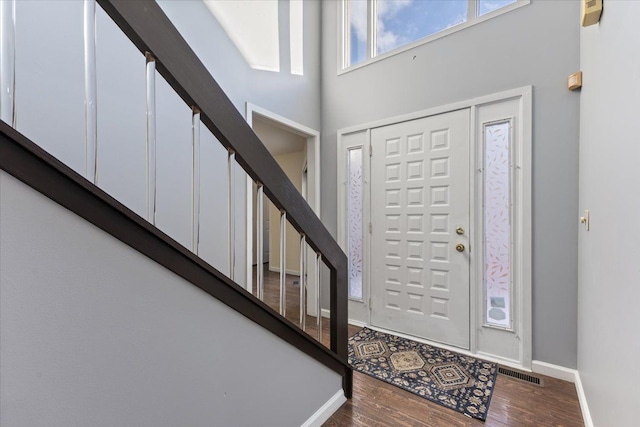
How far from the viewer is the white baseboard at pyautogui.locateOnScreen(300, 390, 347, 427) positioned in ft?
4.90

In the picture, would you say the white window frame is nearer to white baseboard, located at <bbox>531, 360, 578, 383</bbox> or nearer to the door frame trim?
the door frame trim

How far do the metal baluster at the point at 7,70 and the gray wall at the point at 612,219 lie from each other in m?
1.82

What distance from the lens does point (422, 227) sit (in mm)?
2684

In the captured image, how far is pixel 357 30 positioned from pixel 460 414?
3634 mm

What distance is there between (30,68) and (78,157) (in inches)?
16.0

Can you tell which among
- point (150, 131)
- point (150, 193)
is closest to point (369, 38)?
point (150, 131)

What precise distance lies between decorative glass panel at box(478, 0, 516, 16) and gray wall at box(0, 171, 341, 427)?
304 centimetres

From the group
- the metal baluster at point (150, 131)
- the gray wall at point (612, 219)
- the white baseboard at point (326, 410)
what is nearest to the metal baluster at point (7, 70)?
the metal baluster at point (150, 131)

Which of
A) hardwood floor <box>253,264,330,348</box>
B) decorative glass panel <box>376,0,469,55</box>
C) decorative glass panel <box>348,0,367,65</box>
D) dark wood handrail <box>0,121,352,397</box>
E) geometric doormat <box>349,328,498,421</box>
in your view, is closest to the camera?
dark wood handrail <box>0,121,352,397</box>

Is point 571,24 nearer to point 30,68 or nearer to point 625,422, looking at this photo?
point 625,422

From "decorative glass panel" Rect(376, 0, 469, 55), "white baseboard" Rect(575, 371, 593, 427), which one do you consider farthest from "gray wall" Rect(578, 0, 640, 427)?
"decorative glass panel" Rect(376, 0, 469, 55)

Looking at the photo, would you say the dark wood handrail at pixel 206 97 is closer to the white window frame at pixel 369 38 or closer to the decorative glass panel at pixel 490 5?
the white window frame at pixel 369 38

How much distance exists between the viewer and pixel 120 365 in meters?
0.75

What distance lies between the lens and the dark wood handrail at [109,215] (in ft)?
1.85
